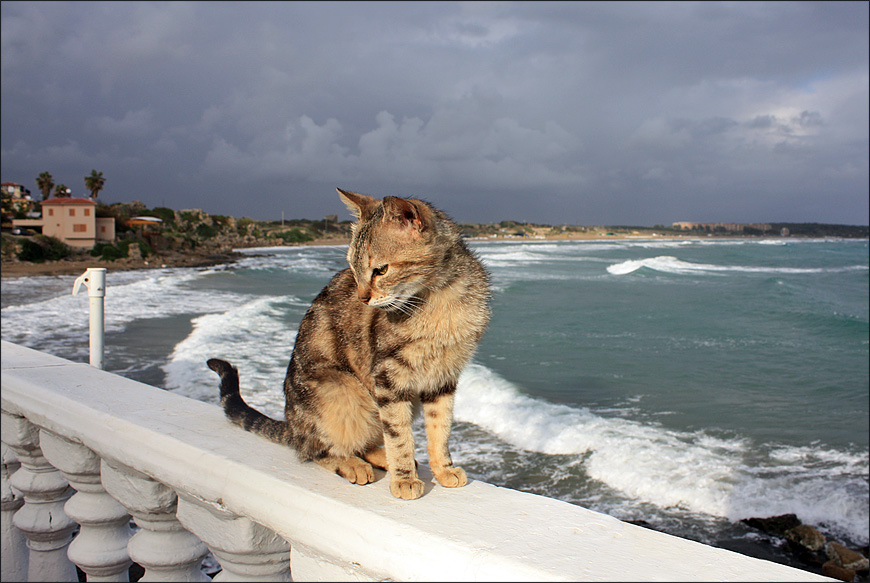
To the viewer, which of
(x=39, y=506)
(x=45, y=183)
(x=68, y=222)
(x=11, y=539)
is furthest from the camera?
(x=45, y=183)

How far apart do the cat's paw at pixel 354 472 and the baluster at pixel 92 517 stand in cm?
76

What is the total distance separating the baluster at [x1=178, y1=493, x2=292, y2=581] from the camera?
5.12 feet

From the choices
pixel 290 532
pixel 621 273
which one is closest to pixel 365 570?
pixel 290 532

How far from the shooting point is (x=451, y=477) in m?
2.02

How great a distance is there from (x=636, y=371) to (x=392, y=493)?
11.2 meters

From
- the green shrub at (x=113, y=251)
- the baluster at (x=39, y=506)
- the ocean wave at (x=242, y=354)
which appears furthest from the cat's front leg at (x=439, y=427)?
the green shrub at (x=113, y=251)

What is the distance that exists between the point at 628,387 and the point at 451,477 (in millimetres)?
9483

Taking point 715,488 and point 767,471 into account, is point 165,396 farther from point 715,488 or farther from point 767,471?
point 767,471

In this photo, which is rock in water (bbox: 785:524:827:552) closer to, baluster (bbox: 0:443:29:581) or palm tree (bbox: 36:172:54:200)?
baluster (bbox: 0:443:29:581)

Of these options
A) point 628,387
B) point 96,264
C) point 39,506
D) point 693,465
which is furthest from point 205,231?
point 39,506

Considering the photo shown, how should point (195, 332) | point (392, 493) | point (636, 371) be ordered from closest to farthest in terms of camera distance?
1. point (392, 493)
2. point (636, 371)
3. point (195, 332)

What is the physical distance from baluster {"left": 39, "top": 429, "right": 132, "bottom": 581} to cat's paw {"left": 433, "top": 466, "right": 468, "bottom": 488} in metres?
1.08

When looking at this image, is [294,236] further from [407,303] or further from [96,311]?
[407,303]

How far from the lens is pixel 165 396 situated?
7.20 feet
